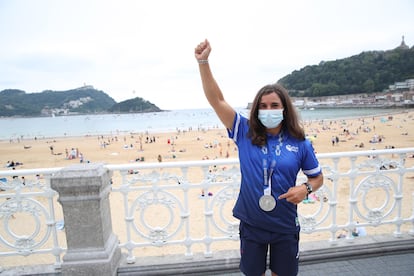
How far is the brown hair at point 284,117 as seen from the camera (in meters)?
1.87

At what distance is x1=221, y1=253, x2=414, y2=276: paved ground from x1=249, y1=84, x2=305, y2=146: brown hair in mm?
1829

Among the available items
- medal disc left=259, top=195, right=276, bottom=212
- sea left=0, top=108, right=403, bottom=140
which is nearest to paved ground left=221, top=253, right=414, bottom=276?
medal disc left=259, top=195, right=276, bottom=212

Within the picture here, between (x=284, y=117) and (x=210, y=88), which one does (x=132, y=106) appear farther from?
(x=284, y=117)

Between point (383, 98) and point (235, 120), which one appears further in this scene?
point (383, 98)

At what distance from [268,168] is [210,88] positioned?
0.71 meters

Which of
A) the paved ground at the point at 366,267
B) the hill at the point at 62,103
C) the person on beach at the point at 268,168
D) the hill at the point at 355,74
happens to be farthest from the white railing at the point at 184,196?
the hill at the point at 62,103

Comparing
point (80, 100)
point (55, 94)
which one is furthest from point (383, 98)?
point (55, 94)

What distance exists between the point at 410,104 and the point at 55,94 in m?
165

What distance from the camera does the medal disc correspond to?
1.78 metres

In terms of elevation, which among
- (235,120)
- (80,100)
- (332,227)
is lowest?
(332,227)

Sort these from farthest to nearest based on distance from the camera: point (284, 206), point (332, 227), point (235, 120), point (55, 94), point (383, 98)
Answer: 1. point (55, 94)
2. point (383, 98)
3. point (332, 227)
4. point (235, 120)
5. point (284, 206)

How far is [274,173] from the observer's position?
177 cm

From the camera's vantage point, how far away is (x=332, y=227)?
3.33 metres

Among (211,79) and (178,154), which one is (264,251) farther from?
(178,154)
